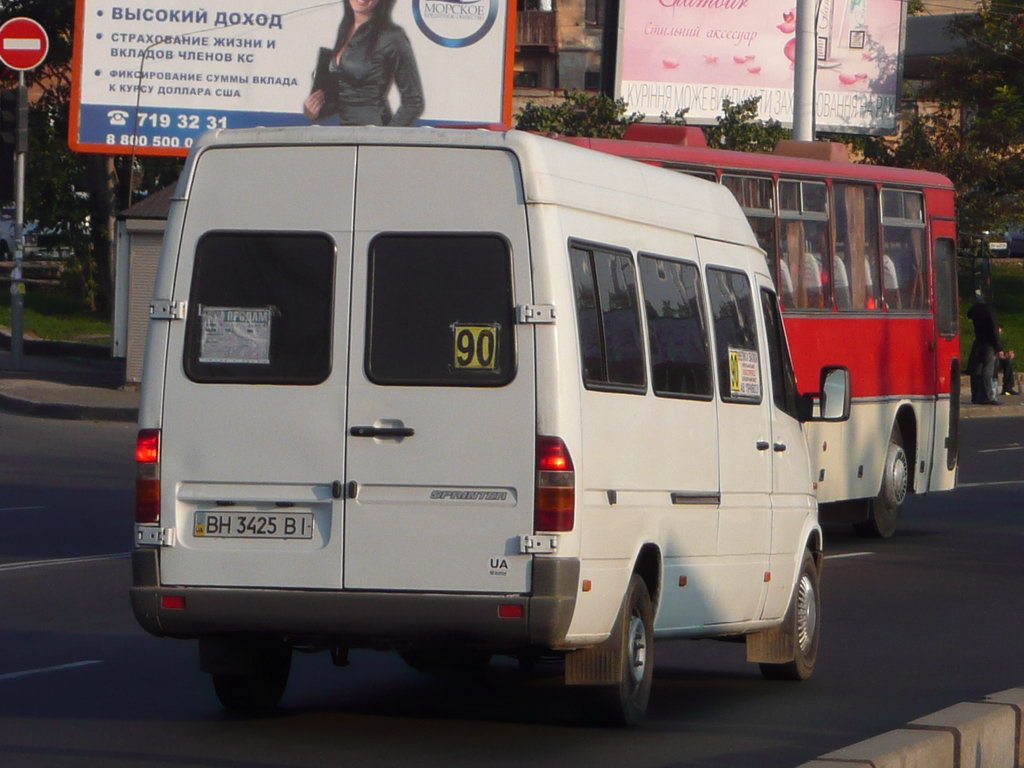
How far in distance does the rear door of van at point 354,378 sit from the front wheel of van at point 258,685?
2.95 feet

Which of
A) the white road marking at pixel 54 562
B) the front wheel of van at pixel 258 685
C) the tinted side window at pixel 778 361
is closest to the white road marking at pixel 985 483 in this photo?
the white road marking at pixel 54 562

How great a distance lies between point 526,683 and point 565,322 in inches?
101

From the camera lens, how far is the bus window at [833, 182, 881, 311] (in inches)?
678

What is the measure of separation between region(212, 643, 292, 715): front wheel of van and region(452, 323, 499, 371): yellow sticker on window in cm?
153

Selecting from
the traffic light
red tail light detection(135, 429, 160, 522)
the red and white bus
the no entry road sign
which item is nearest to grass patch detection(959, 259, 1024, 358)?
the no entry road sign

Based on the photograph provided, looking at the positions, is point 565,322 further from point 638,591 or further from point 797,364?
point 797,364

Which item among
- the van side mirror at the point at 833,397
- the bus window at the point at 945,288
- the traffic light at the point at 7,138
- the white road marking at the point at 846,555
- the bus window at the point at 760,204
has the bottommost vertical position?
the white road marking at the point at 846,555

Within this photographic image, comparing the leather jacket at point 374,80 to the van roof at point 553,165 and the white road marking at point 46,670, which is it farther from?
the van roof at point 553,165

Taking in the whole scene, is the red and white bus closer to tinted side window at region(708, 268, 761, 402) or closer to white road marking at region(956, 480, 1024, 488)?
white road marking at region(956, 480, 1024, 488)

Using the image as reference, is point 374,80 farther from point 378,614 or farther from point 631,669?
point 378,614

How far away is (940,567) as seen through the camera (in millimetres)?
14820

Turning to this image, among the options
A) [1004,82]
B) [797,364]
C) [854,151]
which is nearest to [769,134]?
[1004,82]

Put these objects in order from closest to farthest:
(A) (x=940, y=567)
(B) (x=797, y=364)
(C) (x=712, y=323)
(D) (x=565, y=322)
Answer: (D) (x=565, y=322) → (C) (x=712, y=323) → (A) (x=940, y=567) → (B) (x=797, y=364)

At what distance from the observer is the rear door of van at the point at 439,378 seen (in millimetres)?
7457
